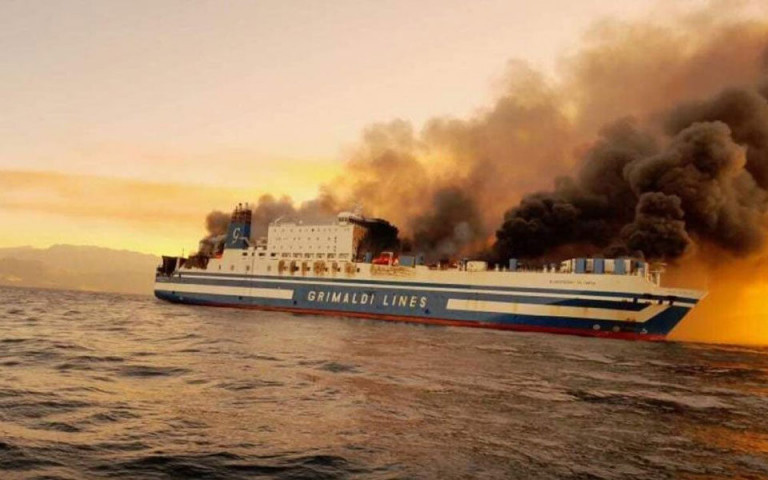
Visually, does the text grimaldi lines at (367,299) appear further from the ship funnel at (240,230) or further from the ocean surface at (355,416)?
the ocean surface at (355,416)

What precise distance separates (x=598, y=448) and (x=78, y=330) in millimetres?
35623

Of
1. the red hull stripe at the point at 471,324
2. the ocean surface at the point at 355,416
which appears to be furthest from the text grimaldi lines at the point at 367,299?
the ocean surface at the point at 355,416

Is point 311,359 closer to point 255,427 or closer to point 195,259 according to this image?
point 255,427

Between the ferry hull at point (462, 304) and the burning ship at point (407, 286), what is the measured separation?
0.10 metres

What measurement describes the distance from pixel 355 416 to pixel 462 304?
45.5 metres

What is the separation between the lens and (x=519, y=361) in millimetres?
30016


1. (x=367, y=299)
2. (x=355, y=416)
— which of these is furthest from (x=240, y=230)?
(x=355, y=416)

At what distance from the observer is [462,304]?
59688 millimetres

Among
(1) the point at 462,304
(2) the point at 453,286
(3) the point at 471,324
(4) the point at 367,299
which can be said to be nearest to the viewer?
(3) the point at 471,324

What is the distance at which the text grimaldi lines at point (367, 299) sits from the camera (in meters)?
62.7

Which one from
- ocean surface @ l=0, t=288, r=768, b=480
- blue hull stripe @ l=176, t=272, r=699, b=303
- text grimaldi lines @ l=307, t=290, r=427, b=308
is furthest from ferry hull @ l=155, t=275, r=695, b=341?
ocean surface @ l=0, t=288, r=768, b=480

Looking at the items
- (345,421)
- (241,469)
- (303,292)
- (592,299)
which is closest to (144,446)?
(241,469)

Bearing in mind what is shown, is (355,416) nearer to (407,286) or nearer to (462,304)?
(462,304)

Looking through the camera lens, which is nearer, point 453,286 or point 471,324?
point 471,324
